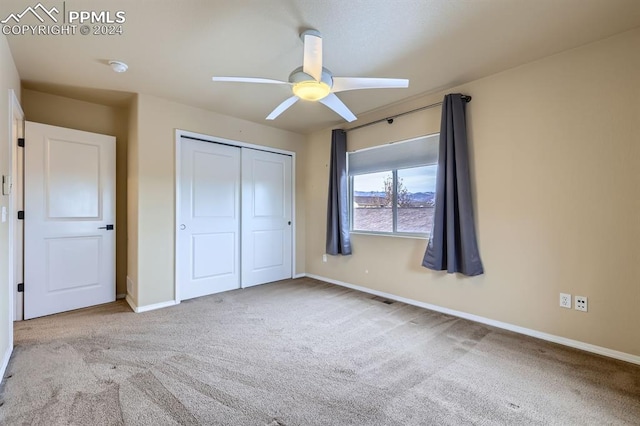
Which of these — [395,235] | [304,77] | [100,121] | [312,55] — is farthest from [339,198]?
[100,121]

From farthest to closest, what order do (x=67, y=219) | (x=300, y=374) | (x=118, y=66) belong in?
(x=67, y=219) → (x=118, y=66) → (x=300, y=374)

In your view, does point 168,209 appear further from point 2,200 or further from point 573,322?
point 573,322

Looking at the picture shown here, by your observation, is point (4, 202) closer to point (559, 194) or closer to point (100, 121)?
point (100, 121)

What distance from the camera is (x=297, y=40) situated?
221 centimetres

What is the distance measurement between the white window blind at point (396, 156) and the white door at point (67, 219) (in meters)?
3.12

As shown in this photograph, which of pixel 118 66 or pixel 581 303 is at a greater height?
pixel 118 66

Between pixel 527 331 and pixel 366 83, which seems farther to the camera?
pixel 527 331

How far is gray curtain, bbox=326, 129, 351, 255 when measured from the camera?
410cm

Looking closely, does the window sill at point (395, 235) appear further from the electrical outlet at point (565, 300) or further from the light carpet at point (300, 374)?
the electrical outlet at point (565, 300)

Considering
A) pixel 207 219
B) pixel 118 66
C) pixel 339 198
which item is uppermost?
pixel 118 66

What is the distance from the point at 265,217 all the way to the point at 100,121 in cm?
239

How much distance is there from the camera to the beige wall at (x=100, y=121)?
3180mm

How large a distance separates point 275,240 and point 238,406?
9.86 feet

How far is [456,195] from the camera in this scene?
293 cm
